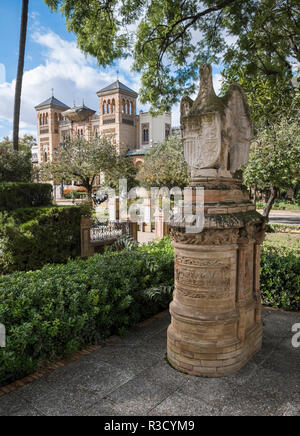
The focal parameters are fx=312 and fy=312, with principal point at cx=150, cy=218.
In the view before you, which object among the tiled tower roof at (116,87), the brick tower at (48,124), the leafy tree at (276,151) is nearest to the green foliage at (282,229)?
the leafy tree at (276,151)

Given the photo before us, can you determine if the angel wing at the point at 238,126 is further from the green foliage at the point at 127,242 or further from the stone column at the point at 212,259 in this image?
the green foliage at the point at 127,242

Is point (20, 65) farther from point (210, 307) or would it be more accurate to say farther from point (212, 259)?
point (210, 307)

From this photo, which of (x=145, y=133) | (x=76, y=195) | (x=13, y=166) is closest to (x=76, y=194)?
(x=76, y=195)

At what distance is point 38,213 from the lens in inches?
420

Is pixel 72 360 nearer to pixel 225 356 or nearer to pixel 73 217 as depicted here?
pixel 225 356

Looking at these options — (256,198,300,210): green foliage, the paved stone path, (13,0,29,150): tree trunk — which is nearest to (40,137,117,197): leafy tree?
(13,0,29,150): tree trunk

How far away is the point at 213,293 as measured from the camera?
371 cm

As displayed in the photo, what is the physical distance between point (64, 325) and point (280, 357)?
281 centimetres

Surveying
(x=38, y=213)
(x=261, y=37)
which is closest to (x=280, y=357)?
(x=261, y=37)

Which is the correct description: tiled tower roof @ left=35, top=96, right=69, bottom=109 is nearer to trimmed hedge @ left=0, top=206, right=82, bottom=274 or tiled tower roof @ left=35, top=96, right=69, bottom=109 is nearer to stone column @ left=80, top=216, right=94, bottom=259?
stone column @ left=80, top=216, right=94, bottom=259

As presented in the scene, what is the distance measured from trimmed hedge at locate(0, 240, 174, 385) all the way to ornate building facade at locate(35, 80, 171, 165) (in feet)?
137

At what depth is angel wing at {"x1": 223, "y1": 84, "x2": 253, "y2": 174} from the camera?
13.1 feet

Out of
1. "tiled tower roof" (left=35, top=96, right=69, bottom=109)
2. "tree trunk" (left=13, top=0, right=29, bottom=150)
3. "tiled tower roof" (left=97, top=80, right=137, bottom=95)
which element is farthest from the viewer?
"tiled tower roof" (left=35, top=96, right=69, bottom=109)

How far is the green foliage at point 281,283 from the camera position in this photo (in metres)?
5.89
